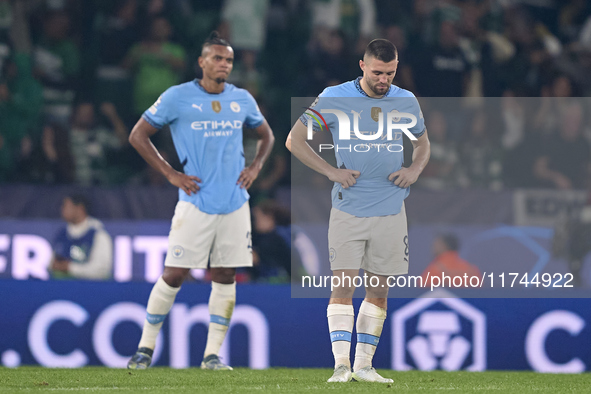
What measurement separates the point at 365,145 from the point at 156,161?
173 centimetres

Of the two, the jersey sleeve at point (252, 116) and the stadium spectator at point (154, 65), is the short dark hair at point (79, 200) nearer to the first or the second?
the stadium spectator at point (154, 65)

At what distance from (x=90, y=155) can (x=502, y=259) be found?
15.6 feet

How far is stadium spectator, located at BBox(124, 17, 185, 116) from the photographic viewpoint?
36.8 feet

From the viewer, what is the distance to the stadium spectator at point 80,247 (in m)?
9.05

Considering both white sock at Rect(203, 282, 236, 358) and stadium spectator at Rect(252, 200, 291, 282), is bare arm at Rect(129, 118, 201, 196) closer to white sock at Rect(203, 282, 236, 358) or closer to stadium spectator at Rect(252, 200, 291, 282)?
white sock at Rect(203, 282, 236, 358)

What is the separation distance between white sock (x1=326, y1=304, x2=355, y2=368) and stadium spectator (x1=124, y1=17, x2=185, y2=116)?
19.3 feet

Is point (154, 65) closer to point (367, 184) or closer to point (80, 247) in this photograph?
point (80, 247)

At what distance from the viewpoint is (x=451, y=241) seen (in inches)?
355

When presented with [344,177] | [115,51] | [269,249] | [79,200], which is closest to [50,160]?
[79,200]

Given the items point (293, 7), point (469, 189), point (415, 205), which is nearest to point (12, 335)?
point (415, 205)

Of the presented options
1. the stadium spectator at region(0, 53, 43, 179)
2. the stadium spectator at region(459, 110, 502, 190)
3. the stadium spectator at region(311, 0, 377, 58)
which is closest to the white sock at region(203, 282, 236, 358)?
the stadium spectator at region(459, 110, 502, 190)

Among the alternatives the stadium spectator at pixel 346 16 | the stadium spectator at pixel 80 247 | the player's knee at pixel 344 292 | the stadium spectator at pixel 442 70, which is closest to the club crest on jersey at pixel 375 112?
the player's knee at pixel 344 292

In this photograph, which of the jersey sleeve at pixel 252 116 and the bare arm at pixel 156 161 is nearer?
the bare arm at pixel 156 161

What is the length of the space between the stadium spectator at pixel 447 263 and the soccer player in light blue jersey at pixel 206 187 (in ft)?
7.50
